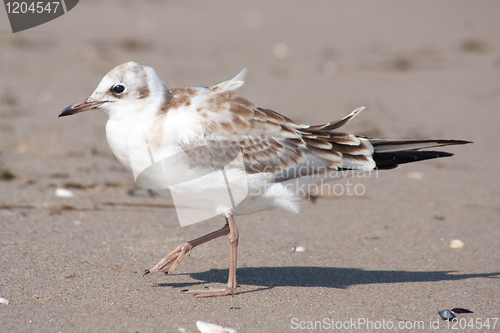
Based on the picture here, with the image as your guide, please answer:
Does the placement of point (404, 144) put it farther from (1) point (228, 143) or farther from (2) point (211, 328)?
(2) point (211, 328)

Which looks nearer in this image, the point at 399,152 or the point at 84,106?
the point at 84,106

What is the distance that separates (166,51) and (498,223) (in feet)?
22.6

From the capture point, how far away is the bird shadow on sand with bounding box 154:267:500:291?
4199mm

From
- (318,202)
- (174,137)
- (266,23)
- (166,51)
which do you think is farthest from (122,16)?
(174,137)

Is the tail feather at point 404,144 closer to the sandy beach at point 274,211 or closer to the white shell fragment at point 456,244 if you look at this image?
the sandy beach at point 274,211

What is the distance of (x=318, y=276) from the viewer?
4332mm

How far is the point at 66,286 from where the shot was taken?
384cm

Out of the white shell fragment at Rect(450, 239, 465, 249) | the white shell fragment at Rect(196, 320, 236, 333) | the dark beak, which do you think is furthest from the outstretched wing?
the white shell fragment at Rect(450, 239, 465, 249)

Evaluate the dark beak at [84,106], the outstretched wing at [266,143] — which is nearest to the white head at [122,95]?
the dark beak at [84,106]

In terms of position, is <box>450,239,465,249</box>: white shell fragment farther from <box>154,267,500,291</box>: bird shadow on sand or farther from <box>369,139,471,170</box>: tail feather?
<box>369,139,471,170</box>: tail feather

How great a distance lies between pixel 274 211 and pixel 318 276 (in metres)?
1.45

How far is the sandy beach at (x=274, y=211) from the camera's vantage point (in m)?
3.75

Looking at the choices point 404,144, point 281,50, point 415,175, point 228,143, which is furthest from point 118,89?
point 281,50

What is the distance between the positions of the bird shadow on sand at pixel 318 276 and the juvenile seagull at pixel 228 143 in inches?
11.7
